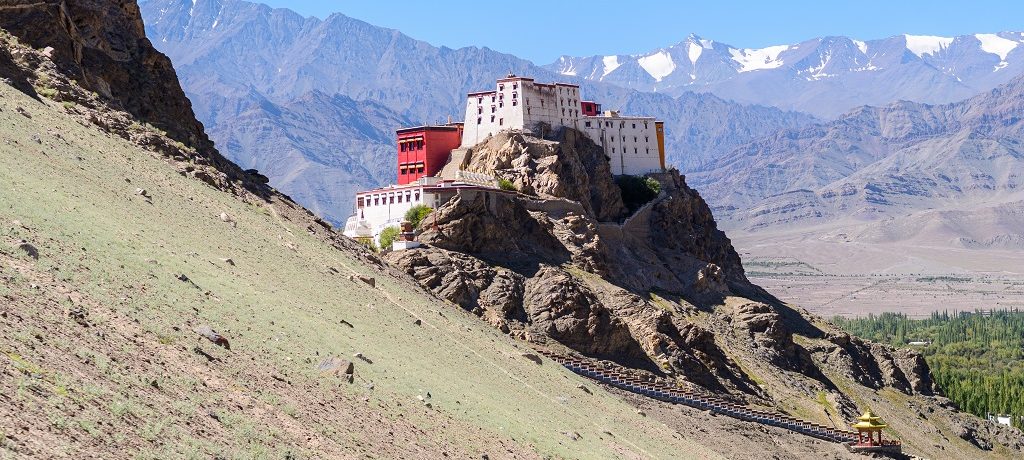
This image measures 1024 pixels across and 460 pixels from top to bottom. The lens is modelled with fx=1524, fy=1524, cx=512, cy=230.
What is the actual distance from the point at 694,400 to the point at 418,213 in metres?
19.2

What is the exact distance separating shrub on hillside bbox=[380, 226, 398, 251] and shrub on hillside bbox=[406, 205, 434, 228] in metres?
1.16

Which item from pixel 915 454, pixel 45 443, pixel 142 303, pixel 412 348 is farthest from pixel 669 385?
pixel 45 443

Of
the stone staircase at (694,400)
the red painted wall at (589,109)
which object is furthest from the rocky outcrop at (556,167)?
the stone staircase at (694,400)

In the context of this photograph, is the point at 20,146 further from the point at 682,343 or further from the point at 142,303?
the point at 682,343

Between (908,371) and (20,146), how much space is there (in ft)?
259

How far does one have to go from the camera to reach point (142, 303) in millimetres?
35344

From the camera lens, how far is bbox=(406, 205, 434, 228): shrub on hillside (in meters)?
83.2

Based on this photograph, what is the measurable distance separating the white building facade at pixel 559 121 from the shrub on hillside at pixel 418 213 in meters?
17.9

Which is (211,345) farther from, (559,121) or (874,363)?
(874,363)

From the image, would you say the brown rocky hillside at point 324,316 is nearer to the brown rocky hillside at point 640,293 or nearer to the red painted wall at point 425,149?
the brown rocky hillside at point 640,293

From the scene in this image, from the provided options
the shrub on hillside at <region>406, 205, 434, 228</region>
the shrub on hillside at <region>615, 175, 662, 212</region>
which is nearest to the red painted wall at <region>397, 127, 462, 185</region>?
the shrub on hillside at <region>615, 175, 662, 212</region>

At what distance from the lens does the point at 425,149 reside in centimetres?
10188

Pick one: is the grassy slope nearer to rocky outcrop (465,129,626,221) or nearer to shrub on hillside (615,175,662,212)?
rocky outcrop (465,129,626,221)

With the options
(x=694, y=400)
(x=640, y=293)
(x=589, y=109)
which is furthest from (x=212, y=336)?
(x=589, y=109)
